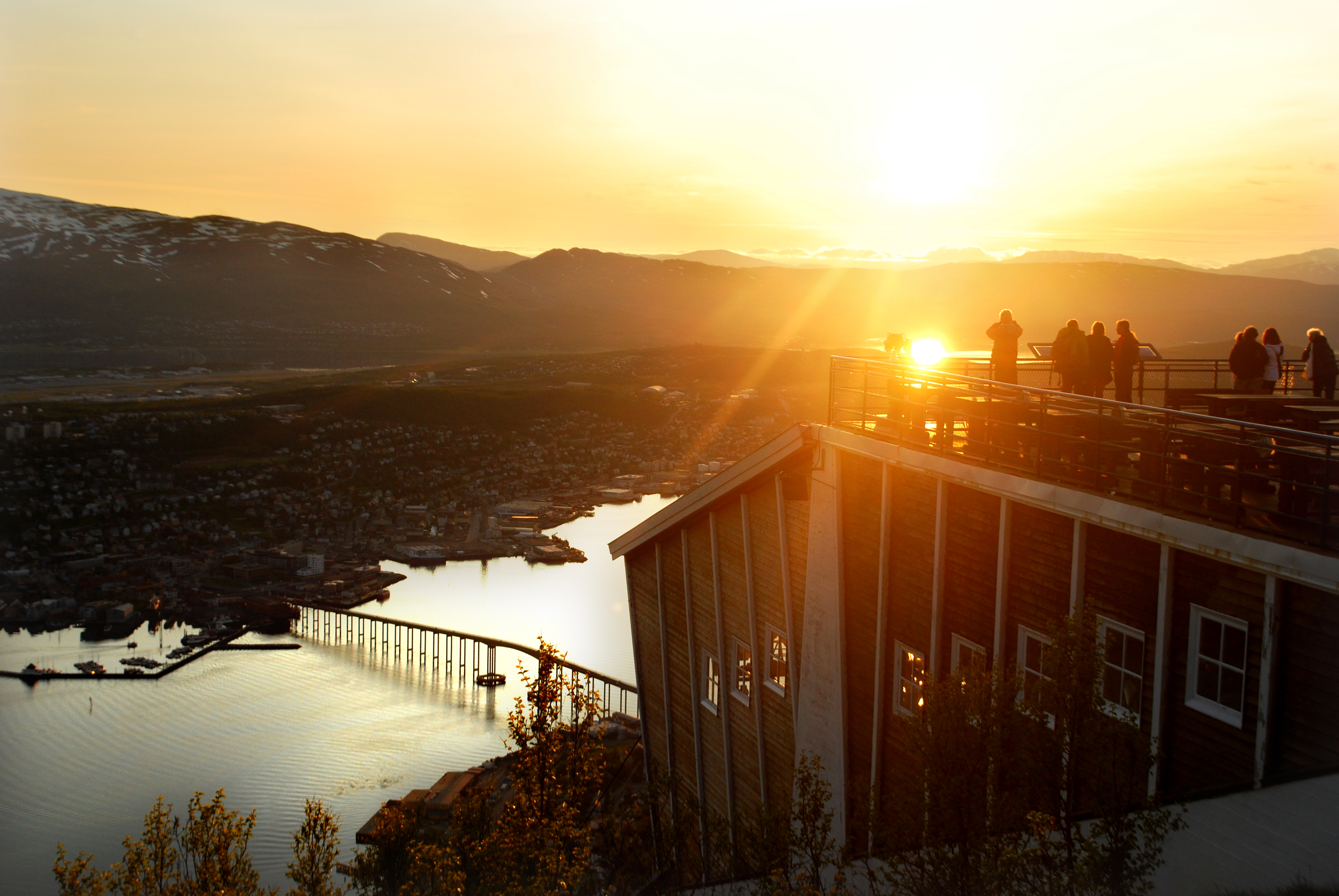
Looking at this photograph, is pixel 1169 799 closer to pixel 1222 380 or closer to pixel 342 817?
pixel 1222 380

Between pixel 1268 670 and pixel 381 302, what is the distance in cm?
15196

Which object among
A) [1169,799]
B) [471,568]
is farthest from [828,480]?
[471,568]

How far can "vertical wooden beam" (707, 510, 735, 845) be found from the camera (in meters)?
9.77

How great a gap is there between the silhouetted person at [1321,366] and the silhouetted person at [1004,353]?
2.10 m

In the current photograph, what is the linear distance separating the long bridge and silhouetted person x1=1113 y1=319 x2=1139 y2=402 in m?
25.4

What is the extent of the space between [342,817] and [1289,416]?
24289mm

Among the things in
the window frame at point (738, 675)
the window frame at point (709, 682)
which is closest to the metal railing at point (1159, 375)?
the window frame at point (738, 675)

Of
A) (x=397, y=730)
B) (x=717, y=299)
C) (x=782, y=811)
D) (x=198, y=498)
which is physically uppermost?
(x=717, y=299)

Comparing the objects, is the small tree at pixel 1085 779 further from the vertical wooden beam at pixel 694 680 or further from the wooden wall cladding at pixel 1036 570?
the vertical wooden beam at pixel 694 680

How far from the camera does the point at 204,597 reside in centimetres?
4581

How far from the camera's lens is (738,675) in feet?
32.0

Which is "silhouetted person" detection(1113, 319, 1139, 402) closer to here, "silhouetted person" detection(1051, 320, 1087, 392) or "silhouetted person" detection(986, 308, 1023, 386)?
"silhouetted person" detection(1051, 320, 1087, 392)

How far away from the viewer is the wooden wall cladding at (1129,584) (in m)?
4.59

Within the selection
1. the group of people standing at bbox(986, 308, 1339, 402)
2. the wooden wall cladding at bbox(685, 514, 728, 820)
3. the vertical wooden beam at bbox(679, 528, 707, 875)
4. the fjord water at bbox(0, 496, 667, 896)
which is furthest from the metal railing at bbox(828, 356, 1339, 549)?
the fjord water at bbox(0, 496, 667, 896)
